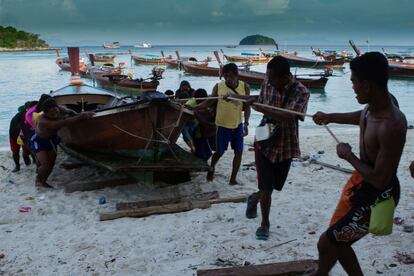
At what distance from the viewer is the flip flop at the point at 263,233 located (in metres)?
4.33

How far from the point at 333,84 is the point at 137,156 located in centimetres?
2763

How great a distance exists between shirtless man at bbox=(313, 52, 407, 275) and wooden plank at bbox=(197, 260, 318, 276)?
28.8 inches

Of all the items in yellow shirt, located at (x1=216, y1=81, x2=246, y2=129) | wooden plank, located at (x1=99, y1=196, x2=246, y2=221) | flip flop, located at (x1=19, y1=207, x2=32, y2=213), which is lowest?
flip flop, located at (x1=19, y1=207, x2=32, y2=213)

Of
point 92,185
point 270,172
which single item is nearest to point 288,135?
point 270,172

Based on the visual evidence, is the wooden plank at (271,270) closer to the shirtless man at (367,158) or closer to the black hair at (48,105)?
the shirtless man at (367,158)

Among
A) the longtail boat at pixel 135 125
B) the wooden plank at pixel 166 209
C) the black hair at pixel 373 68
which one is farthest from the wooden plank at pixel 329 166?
the black hair at pixel 373 68

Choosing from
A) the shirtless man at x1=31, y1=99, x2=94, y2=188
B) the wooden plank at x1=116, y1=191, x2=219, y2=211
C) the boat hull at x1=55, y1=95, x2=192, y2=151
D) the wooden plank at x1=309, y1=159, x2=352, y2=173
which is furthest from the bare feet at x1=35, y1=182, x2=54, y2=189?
the wooden plank at x1=309, y1=159, x2=352, y2=173

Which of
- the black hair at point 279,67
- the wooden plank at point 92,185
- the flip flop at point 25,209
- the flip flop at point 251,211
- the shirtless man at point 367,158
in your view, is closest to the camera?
the shirtless man at point 367,158

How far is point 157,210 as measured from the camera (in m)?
5.13

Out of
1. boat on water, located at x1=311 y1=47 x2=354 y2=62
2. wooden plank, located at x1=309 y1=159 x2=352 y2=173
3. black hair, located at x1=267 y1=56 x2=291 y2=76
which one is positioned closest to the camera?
black hair, located at x1=267 y1=56 x2=291 y2=76

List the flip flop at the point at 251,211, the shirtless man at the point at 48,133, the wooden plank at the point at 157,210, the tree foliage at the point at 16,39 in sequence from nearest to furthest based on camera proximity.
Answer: the flip flop at the point at 251,211 < the wooden plank at the point at 157,210 < the shirtless man at the point at 48,133 < the tree foliage at the point at 16,39

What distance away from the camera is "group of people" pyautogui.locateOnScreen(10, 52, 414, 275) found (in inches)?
96.6

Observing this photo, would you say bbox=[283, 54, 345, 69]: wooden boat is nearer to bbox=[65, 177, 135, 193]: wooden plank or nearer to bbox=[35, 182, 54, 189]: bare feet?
bbox=[65, 177, 135, 193]: wooden plank

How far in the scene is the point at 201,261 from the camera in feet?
13.0
